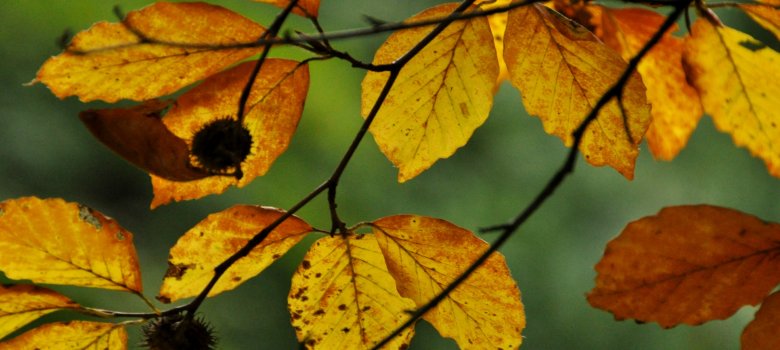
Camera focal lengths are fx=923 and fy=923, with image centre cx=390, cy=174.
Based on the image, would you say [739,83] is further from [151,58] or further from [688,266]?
[151,58]

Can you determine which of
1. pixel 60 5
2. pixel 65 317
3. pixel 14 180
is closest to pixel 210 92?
pixel 65 317

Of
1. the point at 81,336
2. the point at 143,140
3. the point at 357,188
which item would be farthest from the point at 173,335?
the point at 357,188

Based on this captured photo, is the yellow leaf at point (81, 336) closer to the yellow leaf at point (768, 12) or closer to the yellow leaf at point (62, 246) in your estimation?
the yellow leaf at point (62, 246)

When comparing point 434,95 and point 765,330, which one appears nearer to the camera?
point 765,330

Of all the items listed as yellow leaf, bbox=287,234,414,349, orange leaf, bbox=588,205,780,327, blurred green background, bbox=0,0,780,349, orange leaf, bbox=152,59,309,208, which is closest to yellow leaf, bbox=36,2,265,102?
orange leaf, bbox=152,59,309,208

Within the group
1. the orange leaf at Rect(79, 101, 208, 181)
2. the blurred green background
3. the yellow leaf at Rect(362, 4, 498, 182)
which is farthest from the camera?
the blurred green background

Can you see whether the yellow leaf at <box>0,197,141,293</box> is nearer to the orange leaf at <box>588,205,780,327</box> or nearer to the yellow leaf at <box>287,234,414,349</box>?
the yellow leaf at <box>287,234,414,349</box>

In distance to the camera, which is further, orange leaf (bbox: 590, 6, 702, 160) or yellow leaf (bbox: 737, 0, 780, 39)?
orange leaf (bbox: 590, 6, 702, 160)
